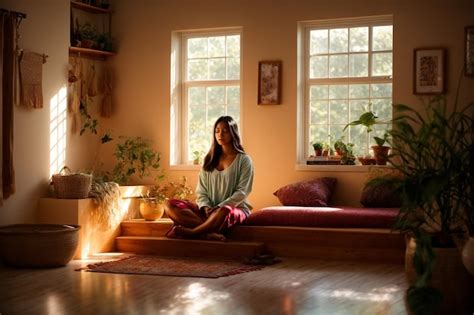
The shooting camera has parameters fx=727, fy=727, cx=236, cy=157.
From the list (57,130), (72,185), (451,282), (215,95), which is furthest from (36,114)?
(451,282)

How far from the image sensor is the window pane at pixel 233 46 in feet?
27.1

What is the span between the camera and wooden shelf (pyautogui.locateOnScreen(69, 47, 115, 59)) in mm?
7962

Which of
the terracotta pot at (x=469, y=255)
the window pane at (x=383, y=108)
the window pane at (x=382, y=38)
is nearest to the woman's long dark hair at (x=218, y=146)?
the window pane at (x=383, y=108)

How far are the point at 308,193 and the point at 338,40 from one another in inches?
69.1

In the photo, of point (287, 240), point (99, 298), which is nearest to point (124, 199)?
point (287, 240)

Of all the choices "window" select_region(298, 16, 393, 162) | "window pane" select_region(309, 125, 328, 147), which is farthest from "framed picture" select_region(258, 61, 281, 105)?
"window pane" select_region(309, 125, 328, 147)

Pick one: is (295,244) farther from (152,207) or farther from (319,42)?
(319,42)

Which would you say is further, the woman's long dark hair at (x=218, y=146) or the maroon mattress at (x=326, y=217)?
the woman's long dark hair at (x=218, y=146)

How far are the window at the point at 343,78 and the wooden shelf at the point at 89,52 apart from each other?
7.47 feet

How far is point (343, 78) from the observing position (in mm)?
7859

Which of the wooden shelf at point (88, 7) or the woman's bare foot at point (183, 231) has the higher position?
the wooden shelf at point (88, 7)

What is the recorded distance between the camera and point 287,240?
6.89 meters

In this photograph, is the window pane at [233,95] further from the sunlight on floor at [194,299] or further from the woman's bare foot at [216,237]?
the sunlight on floor at [194,299]

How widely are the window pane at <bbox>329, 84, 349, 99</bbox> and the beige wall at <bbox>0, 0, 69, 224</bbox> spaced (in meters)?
2.85
